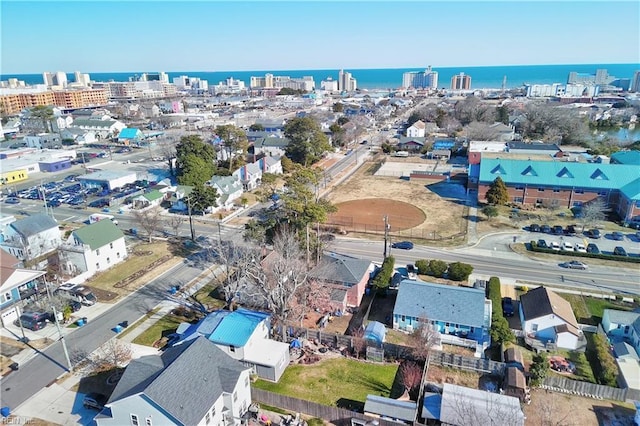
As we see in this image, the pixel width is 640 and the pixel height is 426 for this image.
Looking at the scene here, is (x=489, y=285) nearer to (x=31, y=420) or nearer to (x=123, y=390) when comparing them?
(x=123, y=390)

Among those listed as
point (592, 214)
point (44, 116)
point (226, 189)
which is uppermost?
point (44, 116)

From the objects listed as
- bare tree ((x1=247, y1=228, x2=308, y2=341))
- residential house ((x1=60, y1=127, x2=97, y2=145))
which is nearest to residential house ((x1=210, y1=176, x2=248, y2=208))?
bare tree ((x1=247, y1=228, x2=308, y2=341))

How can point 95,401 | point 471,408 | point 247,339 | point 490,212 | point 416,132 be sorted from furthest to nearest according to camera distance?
point 416,132
point 490,212
point 247,339
point 95,401
point 471,408

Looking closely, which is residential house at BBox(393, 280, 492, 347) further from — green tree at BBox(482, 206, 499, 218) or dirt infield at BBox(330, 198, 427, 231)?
green tree at BBox(482, 206, 499, 218)

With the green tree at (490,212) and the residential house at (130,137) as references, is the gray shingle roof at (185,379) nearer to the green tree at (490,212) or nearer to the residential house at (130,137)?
the green tree at (490,212)

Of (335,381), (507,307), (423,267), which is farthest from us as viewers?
(423,267)

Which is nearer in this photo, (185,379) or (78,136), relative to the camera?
(185,379)

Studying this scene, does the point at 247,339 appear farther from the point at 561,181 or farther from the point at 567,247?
the point at 561,181

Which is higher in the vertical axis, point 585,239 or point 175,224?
point 175,224

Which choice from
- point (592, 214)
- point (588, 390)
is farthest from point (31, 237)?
point (592, 214)
